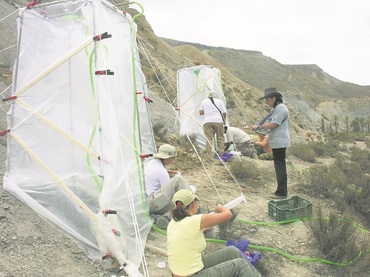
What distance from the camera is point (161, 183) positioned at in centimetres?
436

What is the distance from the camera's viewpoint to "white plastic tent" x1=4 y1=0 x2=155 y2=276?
3.40 meters

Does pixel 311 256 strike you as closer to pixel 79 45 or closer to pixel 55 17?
pixel 79 45

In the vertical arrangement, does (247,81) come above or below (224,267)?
above

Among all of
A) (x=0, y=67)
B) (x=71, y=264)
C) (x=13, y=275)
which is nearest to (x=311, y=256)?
(x=71, y=264)

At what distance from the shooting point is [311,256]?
13.2ft

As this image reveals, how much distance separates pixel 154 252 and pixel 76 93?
1816mm

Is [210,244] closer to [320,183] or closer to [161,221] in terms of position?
[161,221]

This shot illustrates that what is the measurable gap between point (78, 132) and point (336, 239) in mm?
3012

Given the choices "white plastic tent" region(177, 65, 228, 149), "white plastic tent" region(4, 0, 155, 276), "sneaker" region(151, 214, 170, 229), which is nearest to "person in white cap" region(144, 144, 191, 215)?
"sneaker" region(151, 214, 170, 229)

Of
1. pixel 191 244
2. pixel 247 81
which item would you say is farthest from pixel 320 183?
pixel 247 81

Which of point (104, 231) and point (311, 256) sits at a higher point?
point (104, 231)

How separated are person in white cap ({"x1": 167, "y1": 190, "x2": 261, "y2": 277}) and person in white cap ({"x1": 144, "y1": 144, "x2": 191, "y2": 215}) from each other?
4.36 feet

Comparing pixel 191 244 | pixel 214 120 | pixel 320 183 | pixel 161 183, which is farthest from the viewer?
pixel 214 120

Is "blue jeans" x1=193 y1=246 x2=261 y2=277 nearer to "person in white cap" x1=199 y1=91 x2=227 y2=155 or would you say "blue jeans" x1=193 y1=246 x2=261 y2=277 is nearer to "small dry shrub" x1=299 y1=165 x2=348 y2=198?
"small dry shrub" x1=299 y1=165 x2=348 y2=198
